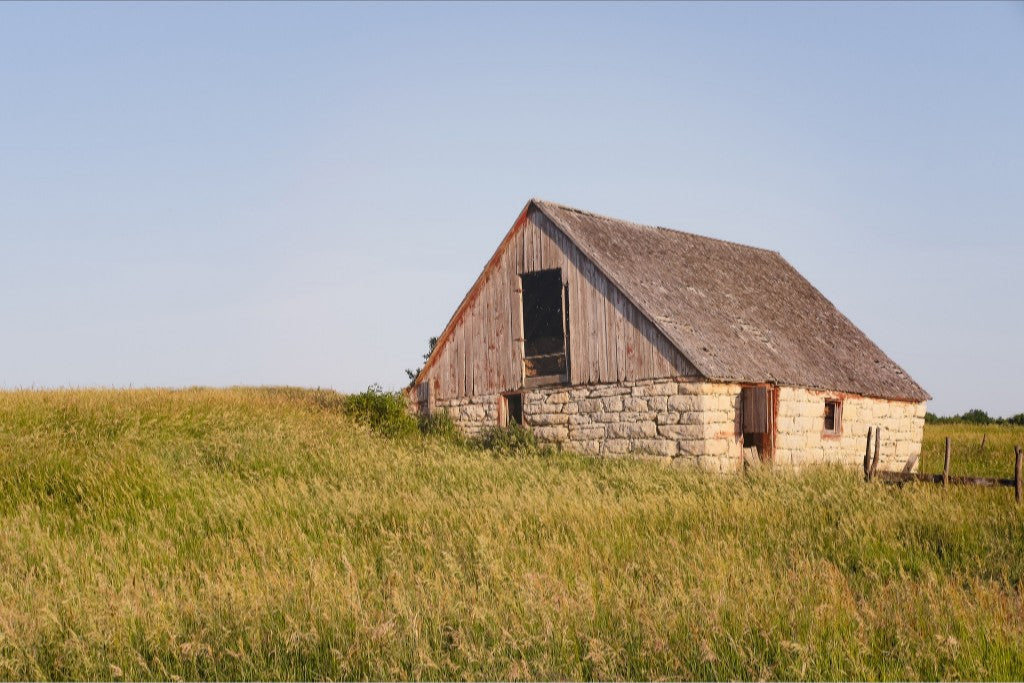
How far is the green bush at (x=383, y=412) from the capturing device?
2316cm

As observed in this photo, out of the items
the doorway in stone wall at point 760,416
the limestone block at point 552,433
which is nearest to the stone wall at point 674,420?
the limestone block at point 552,433

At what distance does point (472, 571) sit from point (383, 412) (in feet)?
49.0

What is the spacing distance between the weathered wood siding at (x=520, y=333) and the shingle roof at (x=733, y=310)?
1.38 ft

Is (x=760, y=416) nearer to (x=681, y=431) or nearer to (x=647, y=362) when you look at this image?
(x=681, y=431)

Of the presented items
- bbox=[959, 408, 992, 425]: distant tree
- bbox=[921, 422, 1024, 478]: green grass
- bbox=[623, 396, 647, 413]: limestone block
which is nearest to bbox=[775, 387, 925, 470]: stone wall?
bbox=[921, 422, 1024, 478]: green grass

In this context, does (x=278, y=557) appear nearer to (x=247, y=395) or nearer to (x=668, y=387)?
(x=668, y=387)

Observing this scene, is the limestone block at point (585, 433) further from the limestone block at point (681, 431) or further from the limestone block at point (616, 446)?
the limestone block at point (681, 431)

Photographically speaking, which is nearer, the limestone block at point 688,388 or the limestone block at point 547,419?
the limestone block at point 688,388

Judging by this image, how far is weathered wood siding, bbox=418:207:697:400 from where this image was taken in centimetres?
2058

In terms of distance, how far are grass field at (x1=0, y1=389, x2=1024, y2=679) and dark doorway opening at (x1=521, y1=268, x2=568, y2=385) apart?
6.32 m

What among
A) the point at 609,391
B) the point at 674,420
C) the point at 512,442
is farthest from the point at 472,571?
the point at 512,442

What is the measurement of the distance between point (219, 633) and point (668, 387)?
14.1 m

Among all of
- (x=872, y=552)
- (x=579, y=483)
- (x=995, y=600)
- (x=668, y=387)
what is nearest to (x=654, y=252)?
(x=668, y=387)

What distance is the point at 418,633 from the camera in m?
6.46
